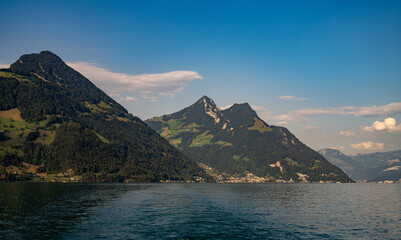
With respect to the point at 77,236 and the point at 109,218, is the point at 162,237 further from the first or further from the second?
the point at 109,218

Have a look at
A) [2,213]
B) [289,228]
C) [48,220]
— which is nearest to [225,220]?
[289,228]

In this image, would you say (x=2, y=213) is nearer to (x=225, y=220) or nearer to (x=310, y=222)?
(x=225, y=220)

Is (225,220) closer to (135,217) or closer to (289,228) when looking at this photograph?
(289,228)

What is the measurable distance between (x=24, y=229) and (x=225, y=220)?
154 feet

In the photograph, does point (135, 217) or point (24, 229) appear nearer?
point (24, 229)

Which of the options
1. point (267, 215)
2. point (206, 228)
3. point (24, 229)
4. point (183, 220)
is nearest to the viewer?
point (24, 229)

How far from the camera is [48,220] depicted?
219 ft

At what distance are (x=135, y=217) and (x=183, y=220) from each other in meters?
13.5

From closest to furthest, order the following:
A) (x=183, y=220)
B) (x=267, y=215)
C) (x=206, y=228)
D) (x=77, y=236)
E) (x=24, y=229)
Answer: (x=77, y=236), (x=24, y=229), (x=206, y=228), (x=183, y=220), (x=267, y=215)

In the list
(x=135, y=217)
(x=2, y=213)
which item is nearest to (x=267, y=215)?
(x=135, y=217)

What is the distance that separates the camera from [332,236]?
5697 centimetres

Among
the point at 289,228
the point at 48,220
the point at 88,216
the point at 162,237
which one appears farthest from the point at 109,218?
the point at 289,228

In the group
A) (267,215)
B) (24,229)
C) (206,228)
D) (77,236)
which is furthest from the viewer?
(267,215)

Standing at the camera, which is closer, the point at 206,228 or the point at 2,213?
the point at 206,228
